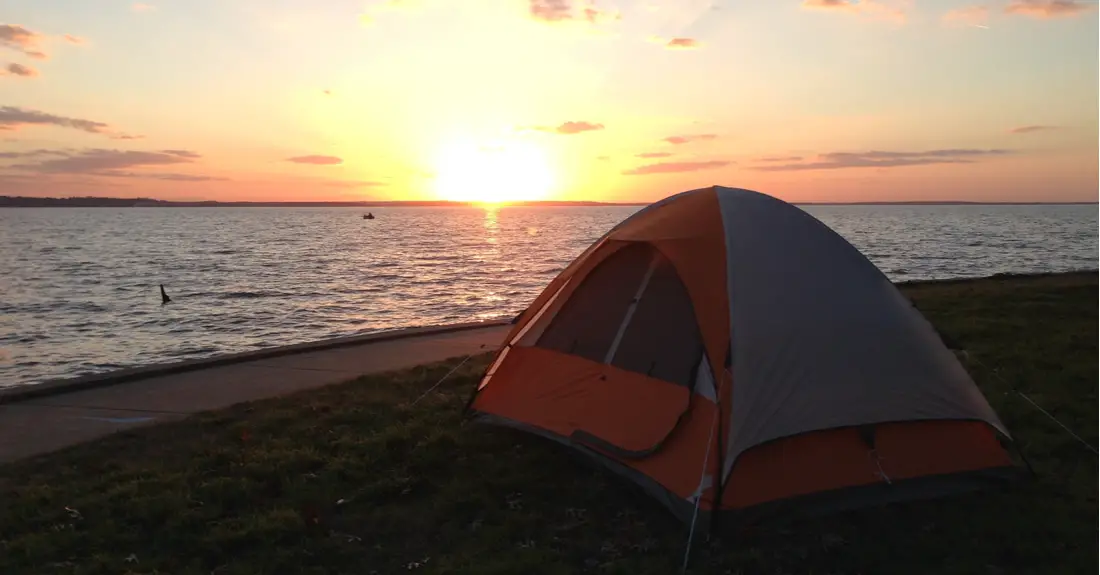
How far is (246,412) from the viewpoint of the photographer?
696 cm

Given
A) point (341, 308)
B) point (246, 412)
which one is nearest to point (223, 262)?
point (341, 308)

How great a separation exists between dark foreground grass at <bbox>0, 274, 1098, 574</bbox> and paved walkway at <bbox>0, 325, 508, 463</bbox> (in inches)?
23.9

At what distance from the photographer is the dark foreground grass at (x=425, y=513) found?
4.16m

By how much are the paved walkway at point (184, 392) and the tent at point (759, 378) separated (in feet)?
12.6

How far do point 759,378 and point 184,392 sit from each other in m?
6.24

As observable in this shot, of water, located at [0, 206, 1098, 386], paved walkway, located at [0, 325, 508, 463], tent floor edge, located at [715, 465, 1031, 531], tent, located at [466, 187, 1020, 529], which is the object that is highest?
tent, located at [466, 187, 1020, 529]

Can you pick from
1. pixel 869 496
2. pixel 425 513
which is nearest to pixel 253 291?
pixel 425 513

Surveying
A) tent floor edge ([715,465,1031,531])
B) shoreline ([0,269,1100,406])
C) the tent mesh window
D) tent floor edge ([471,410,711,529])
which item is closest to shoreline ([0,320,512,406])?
shoreline ([0,269,1100,406])

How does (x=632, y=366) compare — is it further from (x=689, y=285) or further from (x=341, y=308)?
(x=341, y=308)

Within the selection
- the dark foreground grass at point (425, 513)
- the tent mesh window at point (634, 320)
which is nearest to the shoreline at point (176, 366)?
the dark foreground grass at point (425, 513)

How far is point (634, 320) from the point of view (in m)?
5.44

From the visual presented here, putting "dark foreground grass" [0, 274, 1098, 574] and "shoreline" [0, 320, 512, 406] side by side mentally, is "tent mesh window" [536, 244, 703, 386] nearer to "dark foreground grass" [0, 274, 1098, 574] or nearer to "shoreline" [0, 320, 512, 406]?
"dark foreground grass" [0, 274, 1098, 574]

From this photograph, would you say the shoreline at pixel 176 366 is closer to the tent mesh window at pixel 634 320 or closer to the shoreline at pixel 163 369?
the shoreline at pixel 163 369

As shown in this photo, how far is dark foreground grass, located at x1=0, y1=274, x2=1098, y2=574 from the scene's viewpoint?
4.16 metres
